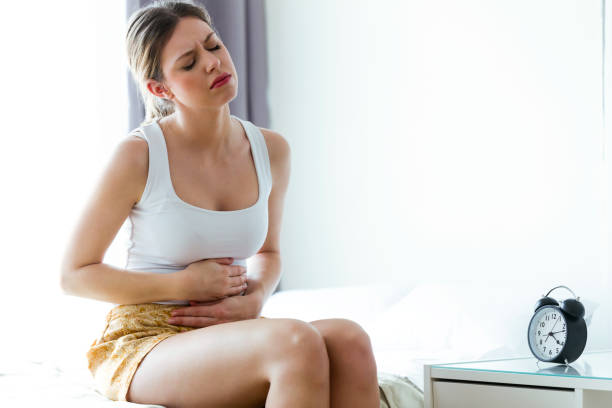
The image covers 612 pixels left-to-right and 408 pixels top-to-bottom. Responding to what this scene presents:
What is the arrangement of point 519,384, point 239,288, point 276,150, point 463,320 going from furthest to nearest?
point 463,320
point 276,150
point 239,288
point 519,384

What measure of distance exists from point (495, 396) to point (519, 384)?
51 mm

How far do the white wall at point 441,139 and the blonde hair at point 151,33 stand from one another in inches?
49.8

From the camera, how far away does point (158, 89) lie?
5.36ft

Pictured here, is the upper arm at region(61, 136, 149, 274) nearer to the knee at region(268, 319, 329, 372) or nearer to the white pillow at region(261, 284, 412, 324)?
the knee at region(268, 319, 329, 372)

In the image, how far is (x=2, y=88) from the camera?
2.36 metres

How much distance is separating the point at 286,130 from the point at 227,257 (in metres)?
1.75

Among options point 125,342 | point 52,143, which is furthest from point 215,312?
point 52,143

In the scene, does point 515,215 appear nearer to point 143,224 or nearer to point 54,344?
point 143,224

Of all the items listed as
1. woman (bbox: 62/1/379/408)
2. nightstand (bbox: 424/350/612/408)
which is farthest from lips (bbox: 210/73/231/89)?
nightstand (bbox: 424/350/612/408)

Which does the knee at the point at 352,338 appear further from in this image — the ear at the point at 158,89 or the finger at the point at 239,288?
the ear at the point at 158,89

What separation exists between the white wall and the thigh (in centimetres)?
144

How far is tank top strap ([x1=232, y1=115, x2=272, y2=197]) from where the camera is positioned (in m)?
1.66

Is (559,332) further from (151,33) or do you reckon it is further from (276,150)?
(151,33)

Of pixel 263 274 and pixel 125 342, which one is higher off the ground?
pixel 263 274
